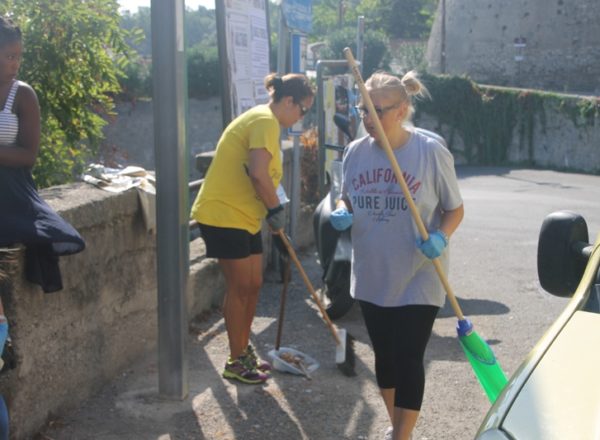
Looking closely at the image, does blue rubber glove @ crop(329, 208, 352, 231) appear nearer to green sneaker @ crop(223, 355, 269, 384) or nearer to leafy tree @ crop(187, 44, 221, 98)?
green sneaker @ crop(223, 355, 269, 384)

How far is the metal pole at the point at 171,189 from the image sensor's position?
16.1 ft

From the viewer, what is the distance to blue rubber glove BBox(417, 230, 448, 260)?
3959 millimetres

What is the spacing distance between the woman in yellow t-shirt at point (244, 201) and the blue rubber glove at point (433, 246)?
1.51m

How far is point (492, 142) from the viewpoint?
35.1 meters

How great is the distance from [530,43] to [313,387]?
46182 millimetres

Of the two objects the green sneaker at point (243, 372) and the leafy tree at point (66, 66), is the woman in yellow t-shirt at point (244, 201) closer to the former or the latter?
the green sneaker at point (243, 372)

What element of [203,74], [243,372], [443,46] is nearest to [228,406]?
[243,372]

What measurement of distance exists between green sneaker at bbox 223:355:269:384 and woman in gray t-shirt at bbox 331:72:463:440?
4.81 feet

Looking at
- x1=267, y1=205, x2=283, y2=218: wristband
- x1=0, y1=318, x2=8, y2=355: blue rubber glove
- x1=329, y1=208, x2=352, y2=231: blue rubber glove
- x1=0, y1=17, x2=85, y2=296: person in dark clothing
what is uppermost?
x1=0, y1=17, x2=85, y2=296: person in dark clothing

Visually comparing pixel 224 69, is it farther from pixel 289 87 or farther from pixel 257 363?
pixel 257 363

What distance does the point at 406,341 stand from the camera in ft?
13.7

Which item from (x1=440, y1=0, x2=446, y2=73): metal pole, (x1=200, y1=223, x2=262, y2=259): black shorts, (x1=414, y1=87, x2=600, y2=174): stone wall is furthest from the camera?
(x1=440, y1=0, x2=446, y2=73): metal pole

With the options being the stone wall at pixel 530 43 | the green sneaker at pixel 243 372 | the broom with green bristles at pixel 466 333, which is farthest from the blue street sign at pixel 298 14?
the stone wall at pixel 530 43

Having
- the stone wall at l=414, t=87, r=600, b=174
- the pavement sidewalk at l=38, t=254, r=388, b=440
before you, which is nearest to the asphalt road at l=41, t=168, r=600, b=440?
the pavement sidewalk at l=38, t=254, r=388, b=440
